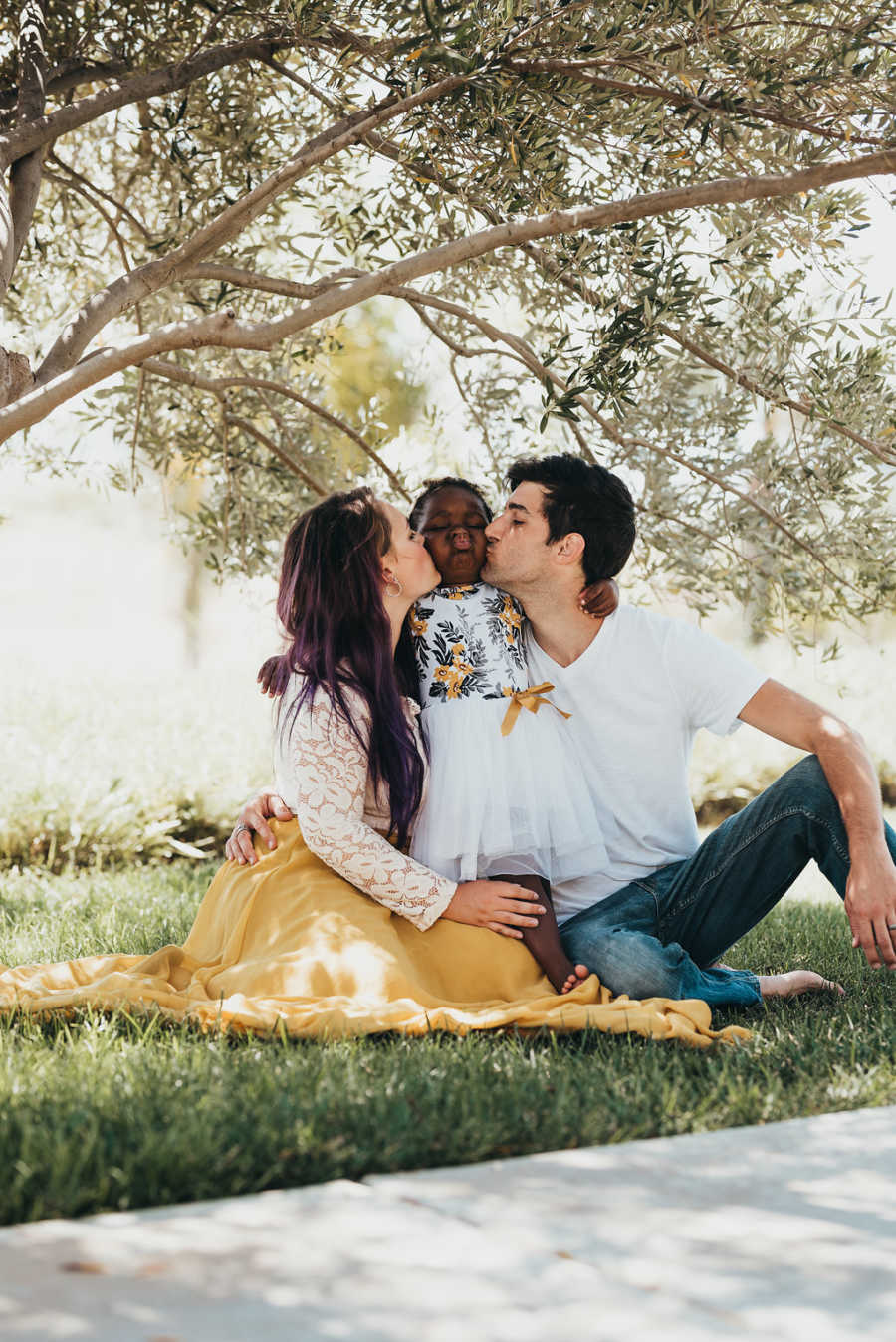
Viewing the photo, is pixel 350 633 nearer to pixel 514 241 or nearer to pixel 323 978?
pixel 323 978

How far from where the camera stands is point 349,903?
3826 millimetres

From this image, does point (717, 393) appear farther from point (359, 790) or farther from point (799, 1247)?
point (799, 1247)

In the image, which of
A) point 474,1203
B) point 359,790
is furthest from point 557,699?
point 474,1203

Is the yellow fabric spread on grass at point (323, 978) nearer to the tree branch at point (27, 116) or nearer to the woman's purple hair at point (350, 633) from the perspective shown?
the woman's purple hair at point (350, 633)

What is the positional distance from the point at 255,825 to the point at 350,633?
71 cm

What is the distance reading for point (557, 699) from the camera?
14.2ft

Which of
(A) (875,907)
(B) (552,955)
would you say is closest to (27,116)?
(B) (552,955)

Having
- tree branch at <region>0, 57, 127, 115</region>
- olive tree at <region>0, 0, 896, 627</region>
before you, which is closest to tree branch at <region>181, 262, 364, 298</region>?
olive tree at <region>0, 0, 896, 627</region>

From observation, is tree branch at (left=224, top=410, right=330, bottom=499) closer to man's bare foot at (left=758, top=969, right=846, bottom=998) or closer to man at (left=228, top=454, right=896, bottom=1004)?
man at (left=228, top=454, right=896, bottom=1004)

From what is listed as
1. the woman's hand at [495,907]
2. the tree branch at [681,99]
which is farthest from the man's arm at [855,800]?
the tree branch at [681,99]

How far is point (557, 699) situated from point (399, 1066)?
1.63m

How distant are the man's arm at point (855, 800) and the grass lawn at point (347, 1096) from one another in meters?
0.28

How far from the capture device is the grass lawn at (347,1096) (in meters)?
2.26

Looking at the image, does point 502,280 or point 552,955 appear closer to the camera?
point 552,955
